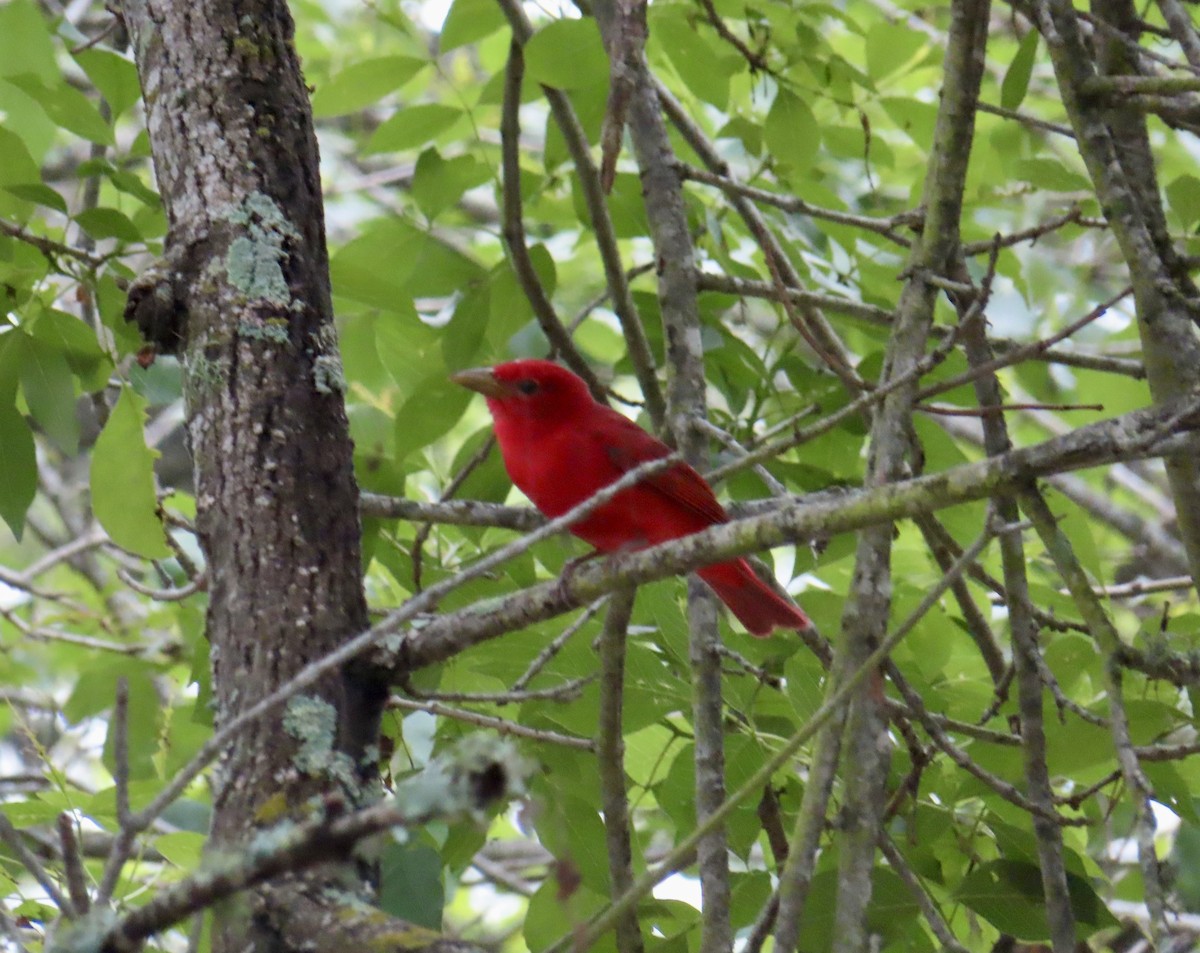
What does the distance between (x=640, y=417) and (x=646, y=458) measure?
1395mm

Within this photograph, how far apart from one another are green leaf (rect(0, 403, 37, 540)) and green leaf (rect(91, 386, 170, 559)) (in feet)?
0.69

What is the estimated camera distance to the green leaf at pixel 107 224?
300 centimetres

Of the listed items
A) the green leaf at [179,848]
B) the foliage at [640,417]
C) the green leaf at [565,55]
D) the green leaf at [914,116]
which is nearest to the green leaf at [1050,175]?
the foliage at [640,417]

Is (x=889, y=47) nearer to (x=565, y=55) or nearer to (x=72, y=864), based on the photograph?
(x=565, y=55)

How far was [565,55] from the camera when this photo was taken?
10.6 feet

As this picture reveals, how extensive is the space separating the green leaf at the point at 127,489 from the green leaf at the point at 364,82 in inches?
57.0

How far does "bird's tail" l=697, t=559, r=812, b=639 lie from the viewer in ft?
13.3

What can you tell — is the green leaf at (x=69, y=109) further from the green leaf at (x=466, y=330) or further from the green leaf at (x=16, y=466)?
the green leaf at (x=466, y=330)

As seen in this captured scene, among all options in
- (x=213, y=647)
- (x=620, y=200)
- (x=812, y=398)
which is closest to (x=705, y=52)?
(x=620, y=200)

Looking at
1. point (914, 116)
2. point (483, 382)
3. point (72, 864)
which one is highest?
point (914, 116)

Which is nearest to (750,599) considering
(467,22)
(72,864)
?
(467,22)

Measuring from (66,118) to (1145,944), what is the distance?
3.07 meters

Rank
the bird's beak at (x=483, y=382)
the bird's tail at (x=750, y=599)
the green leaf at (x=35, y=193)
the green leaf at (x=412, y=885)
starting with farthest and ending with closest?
the bird's tail at (x=750, y=599)
the bird's beak at (x=483, y=382)
the green leaf at (x=35, y=193)
the green leaf at (x=412, y=885)

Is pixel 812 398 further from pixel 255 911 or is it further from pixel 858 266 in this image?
pixel 255 911
